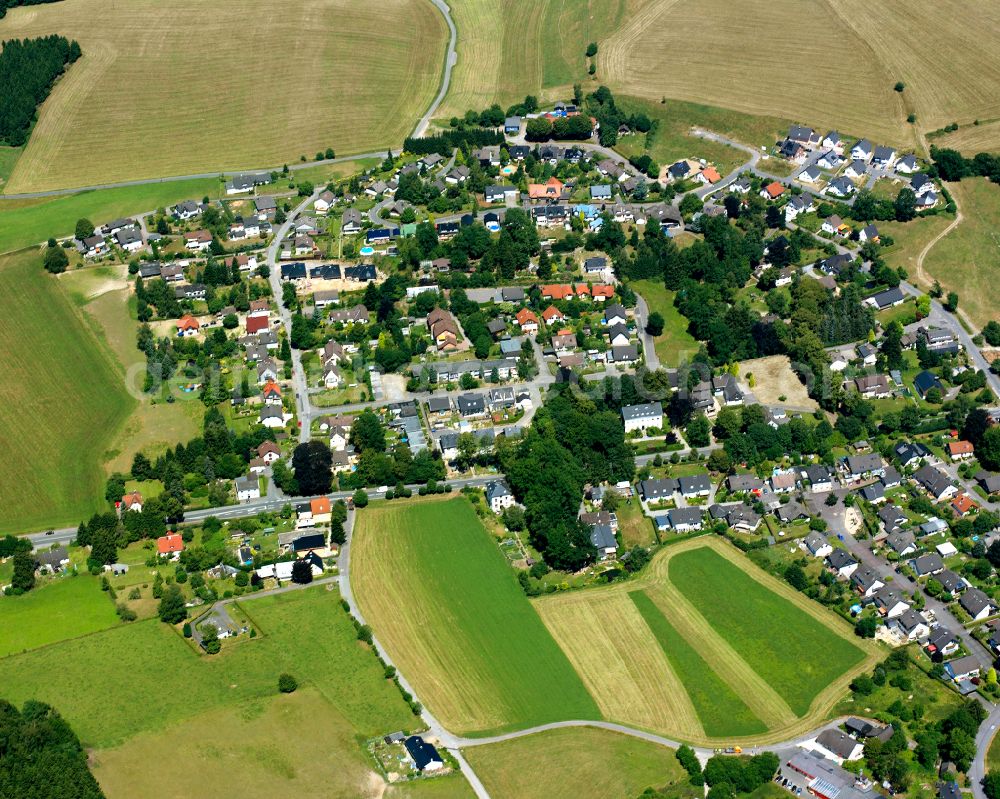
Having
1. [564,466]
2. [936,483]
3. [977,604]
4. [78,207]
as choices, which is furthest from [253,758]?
[78,207]

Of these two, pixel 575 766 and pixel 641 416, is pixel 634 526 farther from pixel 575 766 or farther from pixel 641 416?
pixel 575 766

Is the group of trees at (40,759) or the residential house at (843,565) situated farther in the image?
the residential house at (843,565)

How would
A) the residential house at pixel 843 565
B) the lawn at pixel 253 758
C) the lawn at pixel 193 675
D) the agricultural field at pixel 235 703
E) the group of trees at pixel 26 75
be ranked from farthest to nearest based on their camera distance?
the group of trees at pixel 26 75 < the residential house at pixel 843 565 < the lawn at pixel 193 675 < the agricultural field at pixel 235 703 < the lawn at pixel 253 758

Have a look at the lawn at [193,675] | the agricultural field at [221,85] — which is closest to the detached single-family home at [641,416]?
the lawn at [193,675]

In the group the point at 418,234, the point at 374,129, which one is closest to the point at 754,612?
the point at 418,234

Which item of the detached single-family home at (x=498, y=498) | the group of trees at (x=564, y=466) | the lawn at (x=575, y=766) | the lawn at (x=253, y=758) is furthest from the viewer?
the detached single-family home at (x=498, y=498)

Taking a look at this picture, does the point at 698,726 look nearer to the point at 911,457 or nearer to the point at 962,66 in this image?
the point at 911,457

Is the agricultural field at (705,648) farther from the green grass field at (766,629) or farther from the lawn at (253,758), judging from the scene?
the lawn at (253,758)

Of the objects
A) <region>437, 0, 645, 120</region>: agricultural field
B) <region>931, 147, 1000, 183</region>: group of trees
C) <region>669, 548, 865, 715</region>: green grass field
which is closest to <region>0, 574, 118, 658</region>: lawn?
<region>669, 548, 865, 715</region>: green grass field
